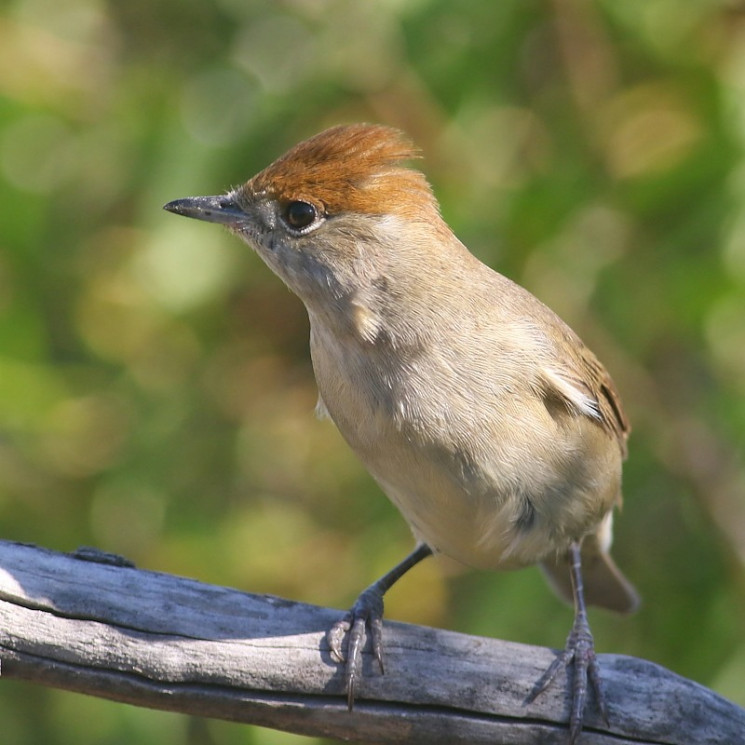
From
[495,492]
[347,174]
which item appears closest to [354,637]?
[495,492]

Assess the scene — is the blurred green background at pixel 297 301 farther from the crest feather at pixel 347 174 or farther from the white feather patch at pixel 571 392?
the white feather patch at pixel 571 392

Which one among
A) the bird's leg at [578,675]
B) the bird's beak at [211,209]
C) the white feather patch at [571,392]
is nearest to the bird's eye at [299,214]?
the bird's beak at [211,209]

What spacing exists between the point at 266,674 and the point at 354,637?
0.99 feet

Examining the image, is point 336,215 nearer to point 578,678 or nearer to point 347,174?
point 347,174

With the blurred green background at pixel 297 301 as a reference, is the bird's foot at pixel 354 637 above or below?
below

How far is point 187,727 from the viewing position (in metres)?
4.79

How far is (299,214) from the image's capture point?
146 inches

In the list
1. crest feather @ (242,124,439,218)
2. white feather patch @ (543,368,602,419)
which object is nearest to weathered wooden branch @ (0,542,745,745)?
white feather patch @ (543,368,602,419)

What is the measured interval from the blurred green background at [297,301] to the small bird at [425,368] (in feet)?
1.87

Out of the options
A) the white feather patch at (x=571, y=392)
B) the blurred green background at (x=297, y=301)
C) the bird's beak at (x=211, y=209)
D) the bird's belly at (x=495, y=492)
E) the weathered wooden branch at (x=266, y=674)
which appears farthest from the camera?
the blurred green background at (x=297, y=301)

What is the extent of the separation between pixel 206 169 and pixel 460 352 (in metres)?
1.44

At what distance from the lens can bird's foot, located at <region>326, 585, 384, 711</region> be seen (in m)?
3.40

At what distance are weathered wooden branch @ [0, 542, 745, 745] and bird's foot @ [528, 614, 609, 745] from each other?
0.09 ft

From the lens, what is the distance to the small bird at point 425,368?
11.5 ft
